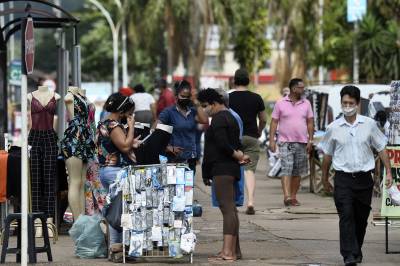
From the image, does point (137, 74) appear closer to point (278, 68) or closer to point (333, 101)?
point (278, 68)

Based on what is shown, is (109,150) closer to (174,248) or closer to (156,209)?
(156,209)

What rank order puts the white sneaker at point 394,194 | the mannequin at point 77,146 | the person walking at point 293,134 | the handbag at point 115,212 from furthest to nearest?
the person walking at point 293,134, the mannequin at point 77,146, the white sneaker at point 394,194, the handbag at point 115,212

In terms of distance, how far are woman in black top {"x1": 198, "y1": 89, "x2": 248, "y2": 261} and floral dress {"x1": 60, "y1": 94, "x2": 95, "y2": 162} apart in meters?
2.51

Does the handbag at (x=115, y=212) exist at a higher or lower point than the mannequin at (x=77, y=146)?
lower

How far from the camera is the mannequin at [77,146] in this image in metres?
14.4

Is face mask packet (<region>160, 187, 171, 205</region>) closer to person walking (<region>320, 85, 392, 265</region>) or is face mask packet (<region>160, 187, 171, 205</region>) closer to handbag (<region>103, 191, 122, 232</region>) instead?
handbag (<region>103, 191, 122, 232</region>)

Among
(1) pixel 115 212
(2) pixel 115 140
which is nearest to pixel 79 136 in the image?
(2) pixel 115 140

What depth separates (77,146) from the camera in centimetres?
1444

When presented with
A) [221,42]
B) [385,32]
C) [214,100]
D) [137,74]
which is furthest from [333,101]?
[137,74]

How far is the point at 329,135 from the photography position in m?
12.2

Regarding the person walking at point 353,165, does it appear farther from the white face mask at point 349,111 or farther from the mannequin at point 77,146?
the mannequin at point 77,146

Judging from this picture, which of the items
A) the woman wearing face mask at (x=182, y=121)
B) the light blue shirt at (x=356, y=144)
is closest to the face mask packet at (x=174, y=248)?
the light blue shirt at (x=356, y=144)

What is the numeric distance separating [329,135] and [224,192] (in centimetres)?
117

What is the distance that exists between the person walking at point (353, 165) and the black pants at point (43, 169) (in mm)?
3896
